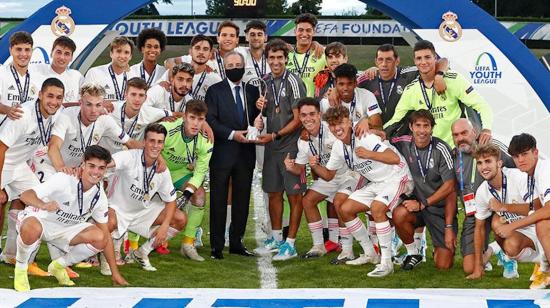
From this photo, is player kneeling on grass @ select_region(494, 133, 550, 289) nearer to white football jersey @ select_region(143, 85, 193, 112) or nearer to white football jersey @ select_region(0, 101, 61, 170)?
white football jersey @ select_region(143, 85, 193, 112)

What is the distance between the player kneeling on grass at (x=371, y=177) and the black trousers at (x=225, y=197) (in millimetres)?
762

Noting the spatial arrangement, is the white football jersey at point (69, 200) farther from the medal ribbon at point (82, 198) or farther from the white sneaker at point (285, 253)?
the white sneaker at point (285, 253)

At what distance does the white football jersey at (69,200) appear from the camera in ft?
22.6

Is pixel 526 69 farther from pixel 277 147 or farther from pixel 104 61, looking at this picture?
pixel 104 61

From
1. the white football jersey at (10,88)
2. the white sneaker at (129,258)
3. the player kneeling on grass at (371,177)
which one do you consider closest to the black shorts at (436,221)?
the player kneeling on grass at (371,177)

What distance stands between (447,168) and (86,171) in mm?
2630

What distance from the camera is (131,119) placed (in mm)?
8109

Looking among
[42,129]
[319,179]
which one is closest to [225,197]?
[319,179]

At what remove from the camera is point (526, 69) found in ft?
31.0

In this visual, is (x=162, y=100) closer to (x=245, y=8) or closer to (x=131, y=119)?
(x=131, y=119)

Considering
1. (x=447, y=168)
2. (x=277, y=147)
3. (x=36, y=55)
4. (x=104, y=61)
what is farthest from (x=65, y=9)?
(x=104, y=61)

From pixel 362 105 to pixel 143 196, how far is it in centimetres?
187

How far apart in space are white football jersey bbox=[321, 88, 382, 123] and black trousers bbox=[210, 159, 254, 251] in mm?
862

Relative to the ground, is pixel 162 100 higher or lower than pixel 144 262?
higher
